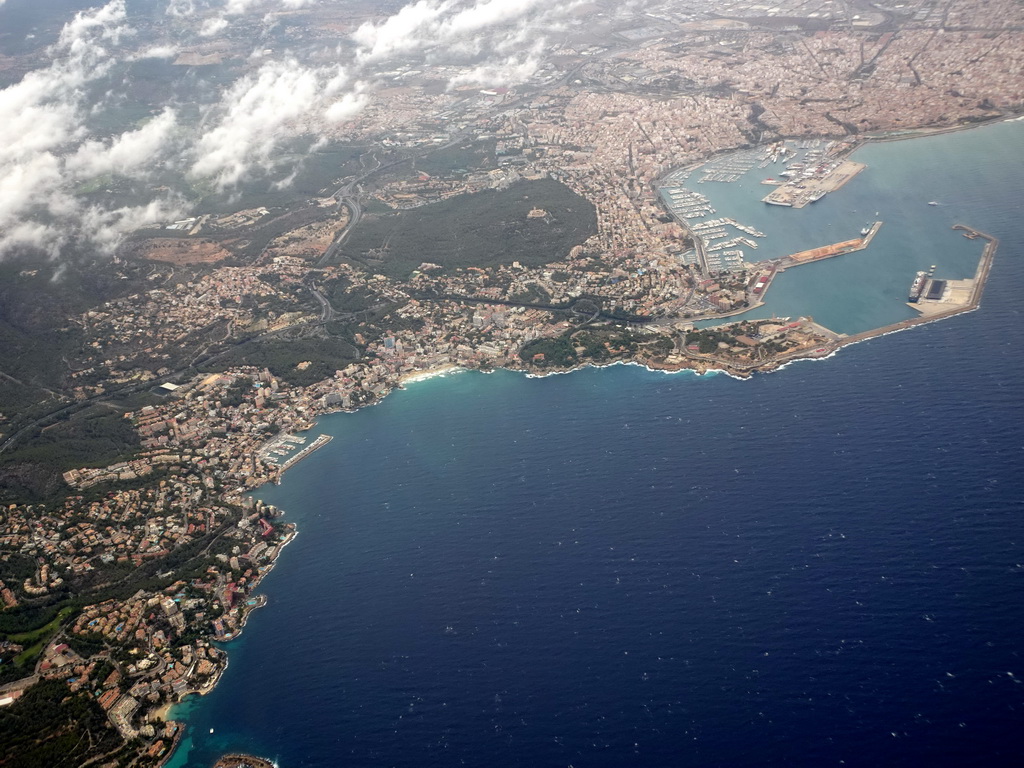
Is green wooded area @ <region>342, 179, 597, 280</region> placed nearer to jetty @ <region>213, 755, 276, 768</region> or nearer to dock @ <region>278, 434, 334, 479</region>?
dock @ <region>278, 434, 334, 479</region>

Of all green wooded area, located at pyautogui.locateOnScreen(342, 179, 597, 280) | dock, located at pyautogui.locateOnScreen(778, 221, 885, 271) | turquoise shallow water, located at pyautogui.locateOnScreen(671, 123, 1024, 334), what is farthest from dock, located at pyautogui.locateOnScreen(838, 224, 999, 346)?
green wooded area, located at pyautogui.locateOnScreen(342, 179, 597, 280)

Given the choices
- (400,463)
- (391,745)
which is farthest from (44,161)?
(391,745)

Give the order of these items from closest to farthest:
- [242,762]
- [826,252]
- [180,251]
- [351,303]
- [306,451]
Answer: [242,762] < [306,451] < [826,252] < [351,303] < [180,251]

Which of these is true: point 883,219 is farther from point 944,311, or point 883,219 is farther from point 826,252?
point 944,311

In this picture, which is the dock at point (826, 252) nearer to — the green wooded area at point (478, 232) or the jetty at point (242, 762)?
the green wooded area at point (478, 232)

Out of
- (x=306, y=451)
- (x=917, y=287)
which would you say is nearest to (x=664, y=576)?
(x=306, y=451)

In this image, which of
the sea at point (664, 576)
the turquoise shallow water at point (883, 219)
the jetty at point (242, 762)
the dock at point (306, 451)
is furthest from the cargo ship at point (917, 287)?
the jetty at point (242, 762)

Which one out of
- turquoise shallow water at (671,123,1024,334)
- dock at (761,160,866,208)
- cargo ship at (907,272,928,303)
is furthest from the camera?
dock at (761,160,866,208)

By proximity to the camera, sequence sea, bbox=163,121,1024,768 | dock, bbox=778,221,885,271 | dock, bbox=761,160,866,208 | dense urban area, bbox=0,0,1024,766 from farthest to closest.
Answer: dock, bbox=761,160,866,208
dock, bbox=778,221,885,271
dense urban area, bbox=0,0,1024,766
sea, bbox=163,121,1024,768
